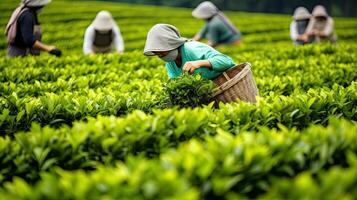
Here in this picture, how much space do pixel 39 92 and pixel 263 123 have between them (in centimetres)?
291

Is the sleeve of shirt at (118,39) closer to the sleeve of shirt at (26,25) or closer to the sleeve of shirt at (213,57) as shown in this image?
the sleeve of shirt at (26,25)

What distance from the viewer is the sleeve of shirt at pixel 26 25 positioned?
7680 millimetres

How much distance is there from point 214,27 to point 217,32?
206 mm

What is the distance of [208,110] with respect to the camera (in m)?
4.22

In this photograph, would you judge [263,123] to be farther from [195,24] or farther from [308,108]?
[195,24]

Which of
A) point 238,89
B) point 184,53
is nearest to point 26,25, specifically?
point 184,53

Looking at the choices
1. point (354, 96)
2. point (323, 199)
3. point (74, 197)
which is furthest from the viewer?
point (354, 96)

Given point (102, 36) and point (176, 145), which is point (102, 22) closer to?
point (102, 36)

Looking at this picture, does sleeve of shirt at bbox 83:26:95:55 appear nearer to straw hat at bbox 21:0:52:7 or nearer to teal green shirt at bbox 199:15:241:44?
straw hat at bbox 21:0:52:7

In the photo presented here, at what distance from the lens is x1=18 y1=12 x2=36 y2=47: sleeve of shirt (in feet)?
25.2

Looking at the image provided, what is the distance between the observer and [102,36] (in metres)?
9.38

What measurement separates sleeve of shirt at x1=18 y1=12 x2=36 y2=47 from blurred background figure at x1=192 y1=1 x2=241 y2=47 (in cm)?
355

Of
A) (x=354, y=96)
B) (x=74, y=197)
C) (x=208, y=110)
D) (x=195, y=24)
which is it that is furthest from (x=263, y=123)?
(x=195, y=24)

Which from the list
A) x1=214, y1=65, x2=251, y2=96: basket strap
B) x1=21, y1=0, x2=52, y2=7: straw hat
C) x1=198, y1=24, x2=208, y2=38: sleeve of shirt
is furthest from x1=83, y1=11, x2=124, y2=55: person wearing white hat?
x1=214, y1=65, x2=251, y2=96: basket strap
